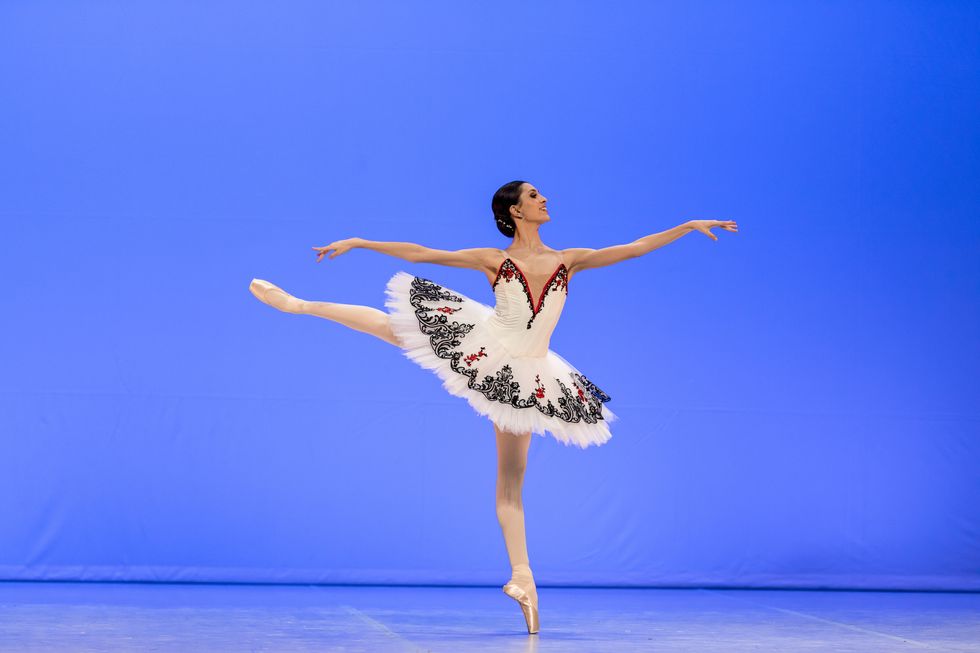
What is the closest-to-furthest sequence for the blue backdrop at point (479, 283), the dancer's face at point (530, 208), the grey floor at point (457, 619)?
the grey floor at point (457, 619), the dancer's face at point (530, 208), the blue backdrop at point (479, 283)

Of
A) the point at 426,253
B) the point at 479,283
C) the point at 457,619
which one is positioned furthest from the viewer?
the point at 479,283

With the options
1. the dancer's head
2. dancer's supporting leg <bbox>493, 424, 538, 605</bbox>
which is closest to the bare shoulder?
the dancer's head

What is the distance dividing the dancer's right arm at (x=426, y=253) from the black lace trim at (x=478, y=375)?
110 mm

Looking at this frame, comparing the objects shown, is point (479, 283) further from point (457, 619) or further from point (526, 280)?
point (457, 619)

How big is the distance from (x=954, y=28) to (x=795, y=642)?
373 centimetres

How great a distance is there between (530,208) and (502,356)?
1.74ft


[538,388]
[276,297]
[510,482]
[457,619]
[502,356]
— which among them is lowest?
[457,619]

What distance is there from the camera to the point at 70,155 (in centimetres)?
530

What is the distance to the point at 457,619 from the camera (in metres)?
3.96

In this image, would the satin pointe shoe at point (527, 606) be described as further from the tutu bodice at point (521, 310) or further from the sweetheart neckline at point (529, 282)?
the sweetheart neckline at point (529, 282)

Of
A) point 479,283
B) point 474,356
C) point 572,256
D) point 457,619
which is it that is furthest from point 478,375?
point 479,283

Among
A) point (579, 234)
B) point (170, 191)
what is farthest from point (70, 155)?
point (579, 234)

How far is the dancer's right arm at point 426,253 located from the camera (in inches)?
148

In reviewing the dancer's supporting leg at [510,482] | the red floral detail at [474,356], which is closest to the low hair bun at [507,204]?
the red floral detail at [474,356]
